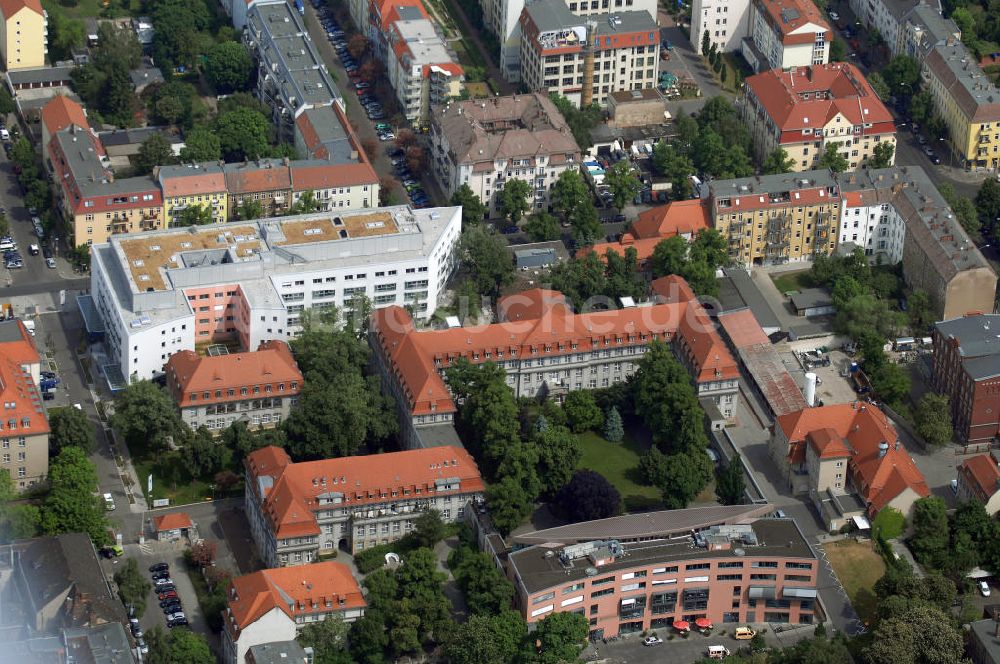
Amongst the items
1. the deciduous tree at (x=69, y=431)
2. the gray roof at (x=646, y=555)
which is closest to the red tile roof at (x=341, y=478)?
the gray roof at (x=646, y=555)

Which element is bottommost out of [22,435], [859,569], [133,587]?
[859,569]

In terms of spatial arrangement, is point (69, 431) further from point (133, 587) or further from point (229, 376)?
point (133, 587)

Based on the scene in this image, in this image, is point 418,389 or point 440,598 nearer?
point 440,598

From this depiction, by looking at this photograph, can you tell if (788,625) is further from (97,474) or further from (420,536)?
(97,474)

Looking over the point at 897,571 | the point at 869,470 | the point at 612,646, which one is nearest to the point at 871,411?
the point at 869,470

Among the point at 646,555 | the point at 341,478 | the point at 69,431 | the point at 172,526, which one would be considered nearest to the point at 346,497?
the point at 341,478
